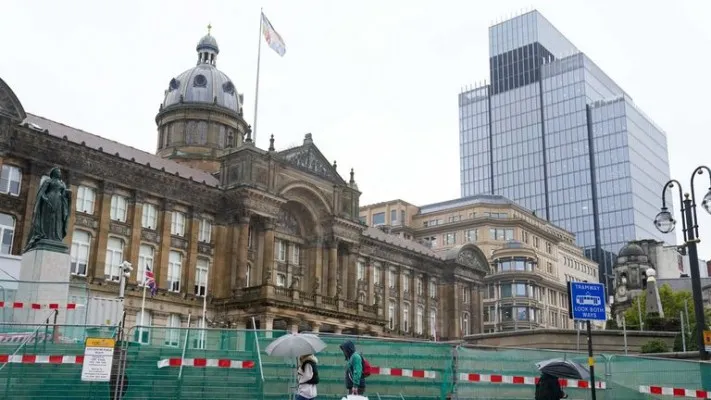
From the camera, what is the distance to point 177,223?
57281 mm

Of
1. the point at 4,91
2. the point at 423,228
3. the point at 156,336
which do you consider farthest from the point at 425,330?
the point at 156,336

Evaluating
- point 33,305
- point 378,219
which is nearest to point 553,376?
point 33,305

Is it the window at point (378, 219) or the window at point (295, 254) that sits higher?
the window at point (378, 219)

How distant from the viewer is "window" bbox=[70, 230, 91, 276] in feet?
165

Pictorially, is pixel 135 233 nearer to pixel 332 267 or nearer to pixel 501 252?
pixel 332 267

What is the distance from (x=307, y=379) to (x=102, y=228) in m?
40.0

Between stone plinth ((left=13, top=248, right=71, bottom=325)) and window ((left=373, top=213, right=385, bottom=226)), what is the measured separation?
97.5 meters

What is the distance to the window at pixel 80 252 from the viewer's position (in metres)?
50.4

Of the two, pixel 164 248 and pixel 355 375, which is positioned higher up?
pixel 164 248

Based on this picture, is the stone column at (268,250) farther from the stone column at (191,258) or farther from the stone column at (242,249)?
the stone column at (191,258)

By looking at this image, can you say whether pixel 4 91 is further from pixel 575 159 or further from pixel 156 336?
pixel 575 159

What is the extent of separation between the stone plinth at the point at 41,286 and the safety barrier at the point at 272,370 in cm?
451

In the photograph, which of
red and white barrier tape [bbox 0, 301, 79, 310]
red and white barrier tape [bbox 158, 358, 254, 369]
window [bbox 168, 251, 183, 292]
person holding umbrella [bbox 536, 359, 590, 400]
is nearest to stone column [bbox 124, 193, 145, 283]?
window [bbox 168, 251, 183, 292]

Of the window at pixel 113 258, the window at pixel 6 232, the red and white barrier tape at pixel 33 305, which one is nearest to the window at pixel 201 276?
the window at pixel 113 258
